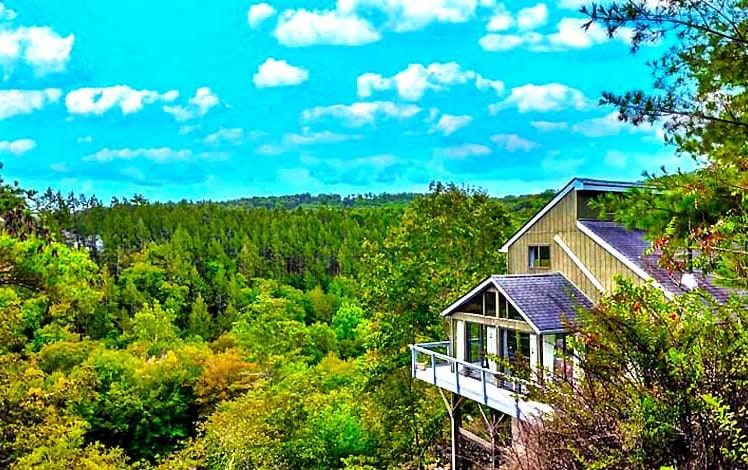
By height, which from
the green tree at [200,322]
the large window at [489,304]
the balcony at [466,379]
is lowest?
the green tree at [200,322]

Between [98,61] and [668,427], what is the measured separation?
208 ft

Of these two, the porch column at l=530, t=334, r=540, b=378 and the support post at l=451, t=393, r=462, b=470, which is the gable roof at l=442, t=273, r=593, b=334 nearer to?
the porch column at l=530, t=334, r=540, b=378

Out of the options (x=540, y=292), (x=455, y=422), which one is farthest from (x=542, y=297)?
(x=455, y=422)

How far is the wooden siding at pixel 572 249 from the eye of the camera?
448 inches

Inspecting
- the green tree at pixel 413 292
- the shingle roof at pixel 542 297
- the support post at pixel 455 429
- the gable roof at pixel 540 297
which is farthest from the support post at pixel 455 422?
the shingle roof at pixel 542 297

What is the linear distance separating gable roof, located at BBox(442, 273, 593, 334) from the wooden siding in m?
0.22

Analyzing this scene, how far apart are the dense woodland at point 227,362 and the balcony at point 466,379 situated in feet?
7.03

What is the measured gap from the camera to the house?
1084 cm

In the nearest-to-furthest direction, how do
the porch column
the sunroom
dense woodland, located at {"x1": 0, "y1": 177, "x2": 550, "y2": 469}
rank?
dense woodland, located at {"x1": 0, "y1": 177, "x2": 550, "y2": 469}, the sunroom, the porch column

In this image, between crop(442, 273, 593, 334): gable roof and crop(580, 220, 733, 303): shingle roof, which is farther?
crop(442, 273, 593, 334): gable roof

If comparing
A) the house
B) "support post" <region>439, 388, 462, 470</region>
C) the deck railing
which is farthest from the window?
"support post" <region>439, 388, 462, 470</region>

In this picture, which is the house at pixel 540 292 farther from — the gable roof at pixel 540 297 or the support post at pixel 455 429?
the support post at pixel 455 429

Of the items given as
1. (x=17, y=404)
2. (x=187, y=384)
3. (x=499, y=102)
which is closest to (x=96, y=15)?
(x=499, y=102)

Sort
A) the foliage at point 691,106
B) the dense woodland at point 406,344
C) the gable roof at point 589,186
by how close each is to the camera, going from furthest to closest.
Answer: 1. the gable roof at point 589,186
2. the foliage at point 691,106
3. the dense woodland at point 406,344
